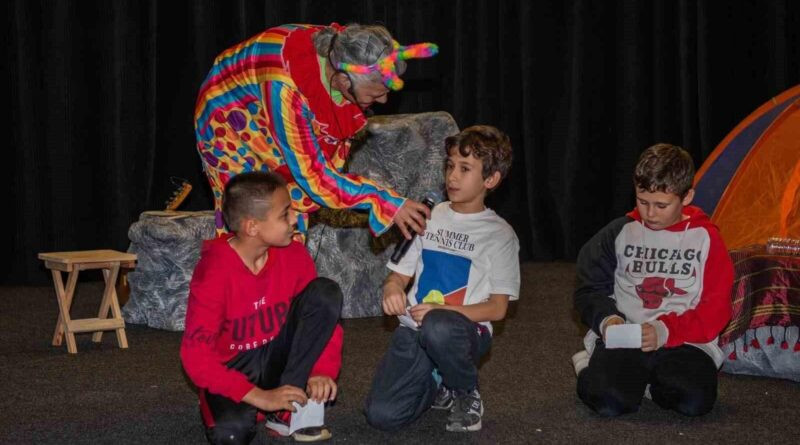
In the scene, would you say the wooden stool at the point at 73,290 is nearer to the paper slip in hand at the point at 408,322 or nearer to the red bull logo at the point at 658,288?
the paper slip in hand at the point at 408,322

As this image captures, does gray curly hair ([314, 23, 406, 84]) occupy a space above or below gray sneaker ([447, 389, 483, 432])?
above

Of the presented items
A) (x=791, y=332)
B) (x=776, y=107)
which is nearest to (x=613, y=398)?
(x=791, y=332)

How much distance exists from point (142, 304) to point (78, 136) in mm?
1155

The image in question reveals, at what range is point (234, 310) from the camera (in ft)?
7.63

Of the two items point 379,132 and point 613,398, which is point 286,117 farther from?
point 379,132

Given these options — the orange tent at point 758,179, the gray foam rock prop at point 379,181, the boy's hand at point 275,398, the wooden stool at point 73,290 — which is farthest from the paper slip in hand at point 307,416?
the orange tent at point 758,179

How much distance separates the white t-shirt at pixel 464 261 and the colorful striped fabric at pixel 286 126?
0.66 ft

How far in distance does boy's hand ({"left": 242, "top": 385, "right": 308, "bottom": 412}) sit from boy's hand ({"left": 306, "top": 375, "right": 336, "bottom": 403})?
0.09 meters

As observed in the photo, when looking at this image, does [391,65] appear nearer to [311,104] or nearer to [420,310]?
[311,104]

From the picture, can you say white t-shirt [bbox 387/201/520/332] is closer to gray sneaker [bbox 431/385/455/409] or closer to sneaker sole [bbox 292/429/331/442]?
gray sneaker [bbox 431/385/455/409]

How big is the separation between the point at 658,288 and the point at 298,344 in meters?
1.02

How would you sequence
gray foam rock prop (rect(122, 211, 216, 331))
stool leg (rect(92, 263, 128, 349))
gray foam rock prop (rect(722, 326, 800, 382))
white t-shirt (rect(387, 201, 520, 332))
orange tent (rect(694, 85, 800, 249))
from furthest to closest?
gray foam rock prop (rect(122, 211, 216, 331)) < stool leg (rect(92, 263, 128, 349)) < orange tent (rect(694, 85, 800, 249)) < gray foam rock prop (rect(722, 326, 800, 382)) < white t-shirt (rect(387, 201, 520, 332))

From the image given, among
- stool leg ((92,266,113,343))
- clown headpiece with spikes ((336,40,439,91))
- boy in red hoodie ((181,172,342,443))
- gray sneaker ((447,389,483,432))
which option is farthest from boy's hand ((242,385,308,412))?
stool leg ((92,266,113,343))

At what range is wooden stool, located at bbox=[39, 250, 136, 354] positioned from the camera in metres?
3.43
